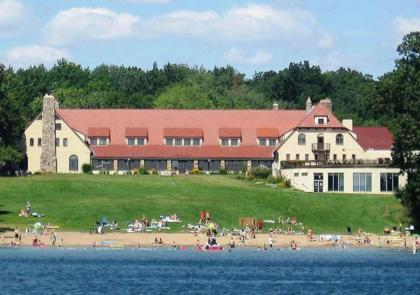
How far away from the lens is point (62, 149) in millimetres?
151875

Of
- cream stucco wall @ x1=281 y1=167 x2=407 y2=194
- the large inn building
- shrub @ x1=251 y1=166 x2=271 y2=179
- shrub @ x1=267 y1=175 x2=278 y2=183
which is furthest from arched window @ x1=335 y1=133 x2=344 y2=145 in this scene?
shrub @ x1=267 y1=175 x2=278 y2=183

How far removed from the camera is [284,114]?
16038cm

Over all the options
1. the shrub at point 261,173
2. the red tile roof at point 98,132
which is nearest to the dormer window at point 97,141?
the red tile roof at point 98,132

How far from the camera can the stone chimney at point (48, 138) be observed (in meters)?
152

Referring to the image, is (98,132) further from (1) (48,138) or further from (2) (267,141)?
(2) (267,141)

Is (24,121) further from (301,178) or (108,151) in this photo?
(301,178)

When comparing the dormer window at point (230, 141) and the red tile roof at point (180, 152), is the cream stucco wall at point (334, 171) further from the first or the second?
the dormer window at point (230, 141)

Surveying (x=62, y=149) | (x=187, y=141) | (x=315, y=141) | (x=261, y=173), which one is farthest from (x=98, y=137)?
(x=315, y=141)

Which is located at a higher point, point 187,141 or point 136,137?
point 136,137

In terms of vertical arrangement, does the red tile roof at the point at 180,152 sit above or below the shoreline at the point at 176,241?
above

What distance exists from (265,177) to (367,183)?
1080 centimetres

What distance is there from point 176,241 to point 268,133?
43064 mm

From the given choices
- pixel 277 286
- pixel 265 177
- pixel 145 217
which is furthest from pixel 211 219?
pixel 277 286

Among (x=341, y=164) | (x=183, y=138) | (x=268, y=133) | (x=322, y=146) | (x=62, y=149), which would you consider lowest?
(x=341, y=164)
